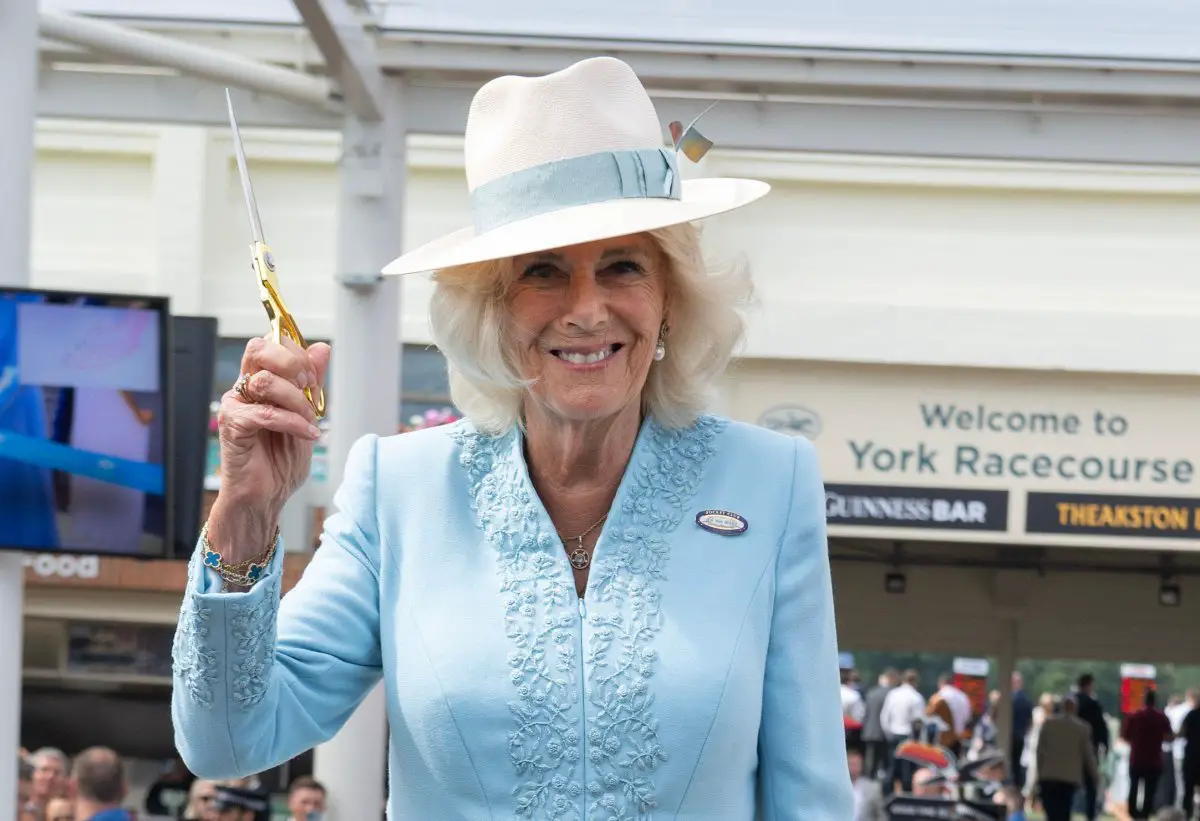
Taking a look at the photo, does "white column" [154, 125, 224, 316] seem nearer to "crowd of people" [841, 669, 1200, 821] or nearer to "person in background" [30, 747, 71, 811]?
"person in background" [30, 747, 71, 811]

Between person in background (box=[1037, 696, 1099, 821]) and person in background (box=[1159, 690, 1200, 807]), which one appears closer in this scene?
person in background (box=[1037, 696, 1099, 821])

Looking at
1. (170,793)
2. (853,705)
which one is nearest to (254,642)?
(170,793)

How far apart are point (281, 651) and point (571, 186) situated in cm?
60

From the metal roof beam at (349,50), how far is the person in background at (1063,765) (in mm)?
8356

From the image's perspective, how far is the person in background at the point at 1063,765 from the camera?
13.2m

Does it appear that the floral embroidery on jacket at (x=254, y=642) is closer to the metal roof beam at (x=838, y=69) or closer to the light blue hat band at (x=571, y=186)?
the light blue hat band at (x=571, y=186)

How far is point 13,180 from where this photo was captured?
4.69 m

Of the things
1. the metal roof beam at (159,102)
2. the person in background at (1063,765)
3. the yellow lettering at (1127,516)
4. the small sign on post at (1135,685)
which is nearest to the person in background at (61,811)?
the metal roof beam at (159,102)

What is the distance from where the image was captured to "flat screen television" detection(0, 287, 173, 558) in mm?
5102

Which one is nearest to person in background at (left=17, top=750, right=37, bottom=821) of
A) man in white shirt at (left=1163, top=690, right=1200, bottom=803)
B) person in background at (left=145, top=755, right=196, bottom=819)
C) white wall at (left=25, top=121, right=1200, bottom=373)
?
person in background at (left=145, top=755, right=196, bottom=819)

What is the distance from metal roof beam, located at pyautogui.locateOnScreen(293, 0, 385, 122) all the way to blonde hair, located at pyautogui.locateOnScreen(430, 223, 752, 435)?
4.20 meters

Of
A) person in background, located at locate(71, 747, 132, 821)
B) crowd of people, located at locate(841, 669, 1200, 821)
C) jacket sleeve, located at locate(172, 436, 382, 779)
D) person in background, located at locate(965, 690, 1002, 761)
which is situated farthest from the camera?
person in background, located at locate(965, 690, 1002, 761)

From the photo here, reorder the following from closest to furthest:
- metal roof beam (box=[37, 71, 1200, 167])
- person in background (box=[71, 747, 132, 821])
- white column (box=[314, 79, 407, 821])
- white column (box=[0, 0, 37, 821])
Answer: white column (box=[0, 0, 37, 821])
person in background (box=[71, 747, 132, 821])
metal roof beam (box=[37, 71, 1200, 167])
white column (box=[314, 79, 407, 821])

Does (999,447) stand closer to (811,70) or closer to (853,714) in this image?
(853,714)
